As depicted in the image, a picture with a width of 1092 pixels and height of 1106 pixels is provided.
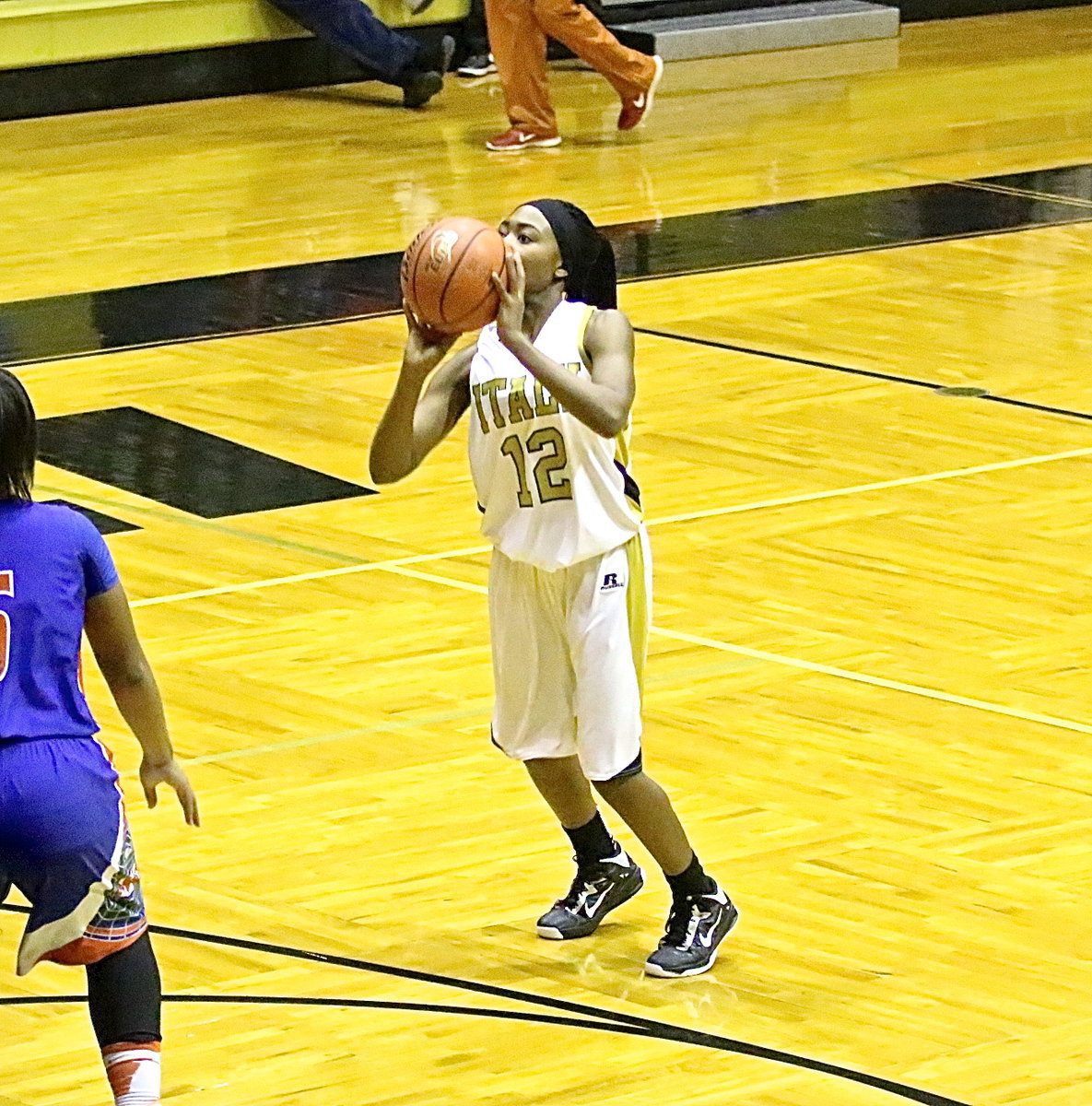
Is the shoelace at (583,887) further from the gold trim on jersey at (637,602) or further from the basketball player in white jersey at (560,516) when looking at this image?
the gold trim on jersey at (637,602)

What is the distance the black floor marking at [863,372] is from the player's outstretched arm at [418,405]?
170 inches

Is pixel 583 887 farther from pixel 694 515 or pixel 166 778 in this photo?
pixel 694 515

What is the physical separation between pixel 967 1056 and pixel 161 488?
4.34m

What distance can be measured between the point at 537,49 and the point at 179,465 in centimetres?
584

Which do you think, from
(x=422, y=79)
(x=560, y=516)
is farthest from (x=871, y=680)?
(x=422, y=79)

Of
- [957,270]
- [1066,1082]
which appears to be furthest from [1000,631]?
[957,270]

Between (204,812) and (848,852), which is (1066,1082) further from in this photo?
(204,812)

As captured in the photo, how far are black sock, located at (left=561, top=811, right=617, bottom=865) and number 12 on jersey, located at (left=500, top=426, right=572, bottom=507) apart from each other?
64 cm

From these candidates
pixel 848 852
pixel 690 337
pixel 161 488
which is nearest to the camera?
pixel 848 852

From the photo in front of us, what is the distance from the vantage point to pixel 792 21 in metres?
17.0

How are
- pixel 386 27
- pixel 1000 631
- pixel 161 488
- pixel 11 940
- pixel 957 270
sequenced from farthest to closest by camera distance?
pixel 386 27
pixel 957 270
pixel 161 488
pixel 1000 631
pixel 11 940

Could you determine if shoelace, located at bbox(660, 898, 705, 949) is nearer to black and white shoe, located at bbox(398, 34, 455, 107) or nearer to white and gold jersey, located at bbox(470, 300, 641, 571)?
white and gold jersey, located at bbox(470, 300, 641, 571)

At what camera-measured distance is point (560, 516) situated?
4441mm

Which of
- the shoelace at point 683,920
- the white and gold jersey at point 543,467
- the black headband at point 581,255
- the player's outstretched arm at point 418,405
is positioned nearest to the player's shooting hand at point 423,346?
the player's outstretched arm at point 418,405
